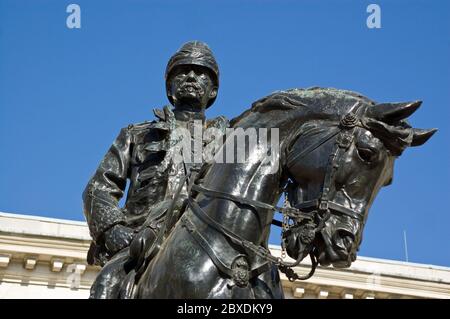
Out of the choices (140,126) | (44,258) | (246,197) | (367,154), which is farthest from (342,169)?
(44,258)

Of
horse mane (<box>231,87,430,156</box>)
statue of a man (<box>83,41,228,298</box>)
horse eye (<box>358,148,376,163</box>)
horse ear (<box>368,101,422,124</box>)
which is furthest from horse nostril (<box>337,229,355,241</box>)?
statue of a man (<box>83,41,228,298</box>)

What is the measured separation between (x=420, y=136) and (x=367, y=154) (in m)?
0.41

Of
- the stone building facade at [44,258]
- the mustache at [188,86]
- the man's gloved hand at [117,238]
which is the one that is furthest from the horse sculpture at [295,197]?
the stone building facade at [44,258]

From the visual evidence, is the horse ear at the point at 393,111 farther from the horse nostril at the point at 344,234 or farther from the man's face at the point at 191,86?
the man's face at the point at 191,86

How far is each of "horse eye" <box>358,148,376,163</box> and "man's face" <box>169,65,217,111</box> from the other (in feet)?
8.40

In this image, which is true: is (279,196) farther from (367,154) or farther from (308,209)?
(367,154)

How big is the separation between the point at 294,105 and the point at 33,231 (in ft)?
72.6

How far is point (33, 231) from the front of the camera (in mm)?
28172

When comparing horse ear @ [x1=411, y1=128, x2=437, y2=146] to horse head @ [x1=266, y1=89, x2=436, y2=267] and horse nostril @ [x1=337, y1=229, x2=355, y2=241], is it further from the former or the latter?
horse nostril @ [x1=337, y1=229, x2=355, y2=241]

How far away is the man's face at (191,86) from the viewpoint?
8.83 meters

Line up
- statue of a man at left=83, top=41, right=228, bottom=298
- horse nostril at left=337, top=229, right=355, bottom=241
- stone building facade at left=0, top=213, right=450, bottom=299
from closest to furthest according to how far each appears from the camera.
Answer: horse nostril at left=337, top=229, right=355, bottom=241
statue of a man at left=83, top=41, right=228, bottom=298
stone building facade at left=0, top=213, right=450, bottom=299

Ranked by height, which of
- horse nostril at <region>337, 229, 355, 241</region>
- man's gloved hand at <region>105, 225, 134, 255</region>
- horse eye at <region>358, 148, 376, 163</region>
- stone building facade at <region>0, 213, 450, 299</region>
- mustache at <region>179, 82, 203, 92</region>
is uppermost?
stone building facade at <region>0, 213, 450, 299</region>

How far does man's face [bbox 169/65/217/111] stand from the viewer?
8.83m
